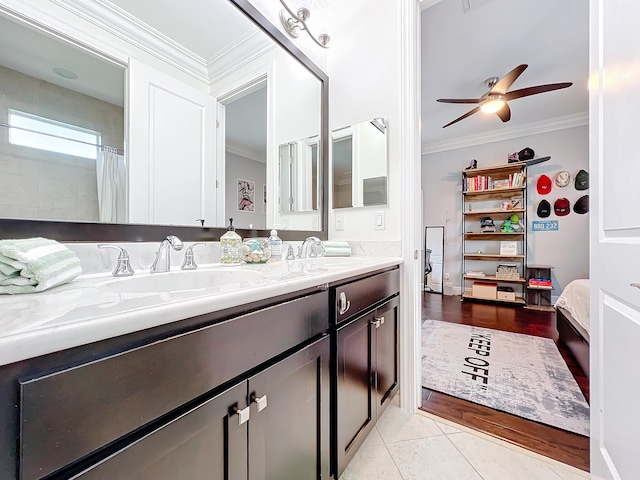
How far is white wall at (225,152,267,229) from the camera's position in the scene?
4.33 ft

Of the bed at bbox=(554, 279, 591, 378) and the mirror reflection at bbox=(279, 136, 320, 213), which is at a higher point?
the mirror reflection at bbox=(279, 136, 320, 213)

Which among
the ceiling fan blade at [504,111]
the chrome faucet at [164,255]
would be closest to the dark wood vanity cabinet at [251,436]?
the chrome faucet at [164,255]

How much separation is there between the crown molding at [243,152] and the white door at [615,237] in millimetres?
1466

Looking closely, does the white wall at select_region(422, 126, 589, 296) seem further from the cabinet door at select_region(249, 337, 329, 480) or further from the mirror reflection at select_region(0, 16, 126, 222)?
the mirror reflection at select_region(0, 16, 126, 222)

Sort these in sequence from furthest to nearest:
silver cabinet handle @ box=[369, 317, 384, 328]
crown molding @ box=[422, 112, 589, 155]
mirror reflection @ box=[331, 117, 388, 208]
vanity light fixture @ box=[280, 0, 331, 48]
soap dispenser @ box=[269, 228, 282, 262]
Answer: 1. crown molding @ box=[422, 112, 589, 155]
2. mirror reflection @ box=[331, 117, 388, 208]
3. vanity light fixture @ box=[280, 0, 331, 48]
4. soap dispenser @ box=[269, 228, 282, 262]
5. silver cabinet handle @ box=[369, 317, 384, 328]

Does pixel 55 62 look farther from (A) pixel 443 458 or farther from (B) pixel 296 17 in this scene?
(A) pixel 443 458

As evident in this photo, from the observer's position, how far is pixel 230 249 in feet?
3.94

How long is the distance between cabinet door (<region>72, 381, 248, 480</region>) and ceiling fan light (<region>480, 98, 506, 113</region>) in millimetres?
3384

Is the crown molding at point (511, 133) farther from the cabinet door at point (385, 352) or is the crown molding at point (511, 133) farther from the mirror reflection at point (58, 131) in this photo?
the mirror reflection at point (58, 131)

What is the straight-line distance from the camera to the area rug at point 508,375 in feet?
5.00

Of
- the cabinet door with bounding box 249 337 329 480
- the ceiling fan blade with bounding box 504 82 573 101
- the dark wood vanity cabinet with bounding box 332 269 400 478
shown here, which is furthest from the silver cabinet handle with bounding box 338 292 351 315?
the ceiling fan blade with bounding box 504 82 573 101

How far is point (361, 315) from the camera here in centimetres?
112

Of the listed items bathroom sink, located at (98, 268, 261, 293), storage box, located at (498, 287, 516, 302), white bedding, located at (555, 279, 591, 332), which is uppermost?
bathroom sink, located at (98, 268, 261, 293)

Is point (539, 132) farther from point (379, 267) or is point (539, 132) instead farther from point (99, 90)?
point (99, 90)
